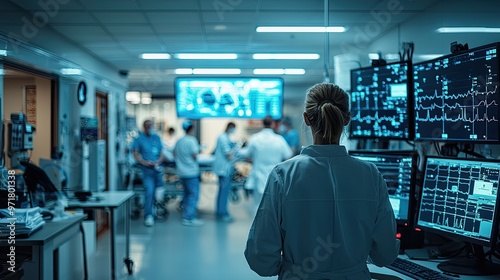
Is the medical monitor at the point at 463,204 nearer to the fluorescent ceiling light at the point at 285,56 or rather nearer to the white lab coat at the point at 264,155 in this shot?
the white lab coat at the point at 264,155

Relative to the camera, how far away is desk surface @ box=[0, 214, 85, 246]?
2.76 meters

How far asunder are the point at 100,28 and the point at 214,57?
2.15 metres

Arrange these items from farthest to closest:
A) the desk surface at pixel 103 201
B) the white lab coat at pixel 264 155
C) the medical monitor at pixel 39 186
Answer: the white lab coat at pixel 264 155 → the desk surface at pixel 103 201 → the medical monitor at pixel 39 186

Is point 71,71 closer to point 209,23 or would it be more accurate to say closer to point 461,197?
point 209,23

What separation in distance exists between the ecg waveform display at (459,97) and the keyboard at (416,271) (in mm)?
737

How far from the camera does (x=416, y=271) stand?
2.16 meters

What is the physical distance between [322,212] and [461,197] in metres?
1.02

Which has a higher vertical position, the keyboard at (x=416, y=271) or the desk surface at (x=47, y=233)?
the desk surface at (x=47, y=233)

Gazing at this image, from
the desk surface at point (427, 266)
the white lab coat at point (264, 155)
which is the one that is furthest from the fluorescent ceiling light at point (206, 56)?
the desk surface at point (427, 266)

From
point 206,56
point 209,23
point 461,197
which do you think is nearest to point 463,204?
point 461,197

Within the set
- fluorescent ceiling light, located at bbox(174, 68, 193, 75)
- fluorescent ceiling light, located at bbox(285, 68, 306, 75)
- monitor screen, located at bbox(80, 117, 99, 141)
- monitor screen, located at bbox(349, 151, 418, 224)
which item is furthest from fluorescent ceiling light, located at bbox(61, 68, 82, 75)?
monitor screen, located at bbox(349, 151, 418, 224)

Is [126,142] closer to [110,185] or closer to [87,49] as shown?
[110,185]

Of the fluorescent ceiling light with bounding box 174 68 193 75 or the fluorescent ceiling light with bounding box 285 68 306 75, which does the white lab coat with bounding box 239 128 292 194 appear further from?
the fluorescent ceiling light with bounding box 174 68 193 75

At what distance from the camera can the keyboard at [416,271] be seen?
2072mm
